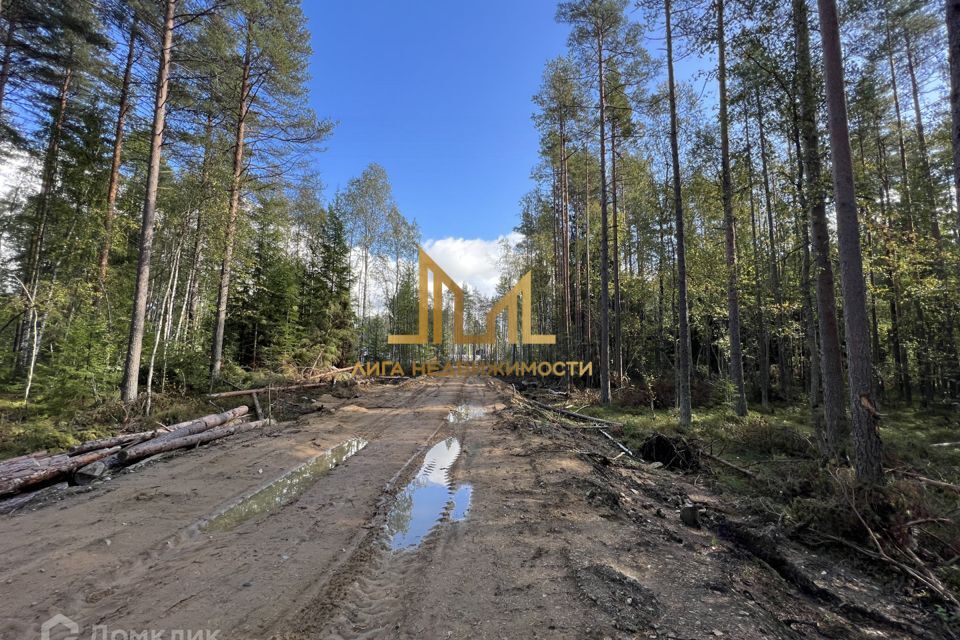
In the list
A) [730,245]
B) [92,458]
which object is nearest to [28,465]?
[92,458]

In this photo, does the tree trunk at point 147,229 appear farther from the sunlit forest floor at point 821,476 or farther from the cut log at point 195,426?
the sunlit forest floor at point 821,476

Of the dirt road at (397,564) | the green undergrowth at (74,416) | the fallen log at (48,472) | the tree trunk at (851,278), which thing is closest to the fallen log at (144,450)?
the fallen log at (48,472)

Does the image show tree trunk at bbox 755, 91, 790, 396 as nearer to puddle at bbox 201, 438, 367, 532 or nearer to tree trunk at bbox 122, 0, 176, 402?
puddle at bbox 201, 438, 367, 532

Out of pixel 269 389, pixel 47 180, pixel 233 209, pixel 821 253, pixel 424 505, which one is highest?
pixel 47 180

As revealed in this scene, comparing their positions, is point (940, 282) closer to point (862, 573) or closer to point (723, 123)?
point (723, 123)

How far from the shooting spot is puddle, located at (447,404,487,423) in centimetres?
1084

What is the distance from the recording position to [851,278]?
15.3ft

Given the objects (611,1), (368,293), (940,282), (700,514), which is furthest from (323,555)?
(368,293)

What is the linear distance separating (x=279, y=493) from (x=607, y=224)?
13.3 metres

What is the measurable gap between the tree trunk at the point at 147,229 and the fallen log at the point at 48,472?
349 cm

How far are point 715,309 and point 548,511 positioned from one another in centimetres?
1211

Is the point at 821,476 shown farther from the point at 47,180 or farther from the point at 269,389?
the point at 47,180

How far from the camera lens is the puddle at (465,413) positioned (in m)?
10.8

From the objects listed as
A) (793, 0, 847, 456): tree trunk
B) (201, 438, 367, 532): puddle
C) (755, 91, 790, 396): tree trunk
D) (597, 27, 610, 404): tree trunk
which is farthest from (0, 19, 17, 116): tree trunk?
(755, 91, 790, 396): tree trunk
